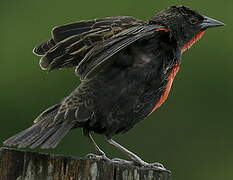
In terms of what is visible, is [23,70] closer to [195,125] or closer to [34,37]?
[34,37]

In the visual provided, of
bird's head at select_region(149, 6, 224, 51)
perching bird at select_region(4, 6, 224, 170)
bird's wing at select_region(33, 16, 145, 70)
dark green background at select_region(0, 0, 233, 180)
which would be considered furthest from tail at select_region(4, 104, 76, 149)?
dark green background at select_region(0, 0, 233, 180)

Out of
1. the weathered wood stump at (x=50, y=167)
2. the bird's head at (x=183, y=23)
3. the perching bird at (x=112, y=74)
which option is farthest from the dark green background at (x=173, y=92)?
the weathered wood stump at (x=50, y=167)

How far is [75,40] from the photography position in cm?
754

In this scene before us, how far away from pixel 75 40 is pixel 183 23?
35.1 inches

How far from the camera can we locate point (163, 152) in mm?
13203

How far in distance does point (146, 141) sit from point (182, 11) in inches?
196

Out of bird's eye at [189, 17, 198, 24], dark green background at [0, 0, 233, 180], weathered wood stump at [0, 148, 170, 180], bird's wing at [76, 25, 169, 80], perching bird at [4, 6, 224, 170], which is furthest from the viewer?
dark green background at [0, 0, 233, 180]

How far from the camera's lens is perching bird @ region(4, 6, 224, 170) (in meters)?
7.44

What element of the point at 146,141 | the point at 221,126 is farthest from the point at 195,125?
the point at 146,141

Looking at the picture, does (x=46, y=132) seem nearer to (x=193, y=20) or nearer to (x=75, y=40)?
(x=75, y=40)

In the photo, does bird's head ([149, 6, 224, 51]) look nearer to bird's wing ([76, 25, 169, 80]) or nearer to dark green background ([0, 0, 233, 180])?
bird's wing ([76, 25, 169, 80])

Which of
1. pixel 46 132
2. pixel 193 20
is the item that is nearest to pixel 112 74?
pixel 46 132

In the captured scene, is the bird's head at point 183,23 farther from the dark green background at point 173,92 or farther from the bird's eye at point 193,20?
the dark green background at point 173,92

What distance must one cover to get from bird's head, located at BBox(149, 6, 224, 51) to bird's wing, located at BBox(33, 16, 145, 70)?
247mm
